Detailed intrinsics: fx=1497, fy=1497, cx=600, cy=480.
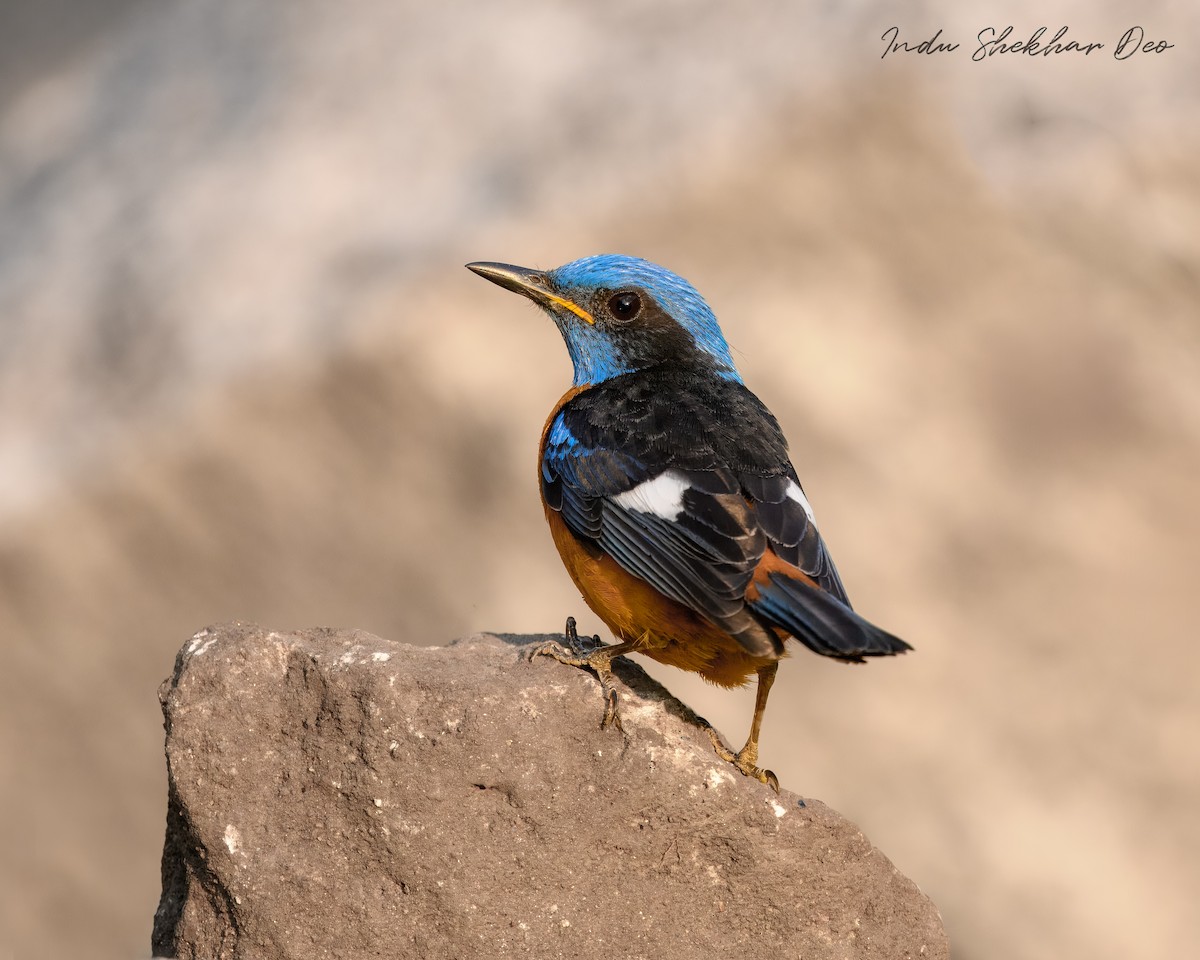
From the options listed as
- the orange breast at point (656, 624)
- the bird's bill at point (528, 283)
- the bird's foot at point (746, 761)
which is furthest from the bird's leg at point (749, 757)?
the bird's bill at point (528, 283)

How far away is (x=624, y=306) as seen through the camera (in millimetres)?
7180

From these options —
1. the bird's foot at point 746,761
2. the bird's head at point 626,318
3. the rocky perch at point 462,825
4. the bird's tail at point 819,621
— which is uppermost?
the bird's head at point 626,318

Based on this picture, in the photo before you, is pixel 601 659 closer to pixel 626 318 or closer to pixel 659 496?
pixel 659 496

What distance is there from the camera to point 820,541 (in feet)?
19.6

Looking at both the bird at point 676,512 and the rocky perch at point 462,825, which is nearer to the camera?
the rocky perch at point 462,825

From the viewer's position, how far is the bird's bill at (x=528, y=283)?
7258 millimetres

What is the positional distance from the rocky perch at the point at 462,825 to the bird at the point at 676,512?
256mm

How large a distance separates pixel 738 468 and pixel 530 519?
4460mm

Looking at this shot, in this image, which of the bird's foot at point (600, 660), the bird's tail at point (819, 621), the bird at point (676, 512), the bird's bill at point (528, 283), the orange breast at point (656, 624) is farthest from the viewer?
the bird's bill at point (528, 283)

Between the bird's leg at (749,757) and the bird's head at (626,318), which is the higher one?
the bird's head at (626,318)

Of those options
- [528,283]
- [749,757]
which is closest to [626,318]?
[528,283]

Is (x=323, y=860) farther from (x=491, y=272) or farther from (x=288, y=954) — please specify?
(x=491, y=272)

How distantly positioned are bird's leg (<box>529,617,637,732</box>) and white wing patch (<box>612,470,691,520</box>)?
1.78 ft

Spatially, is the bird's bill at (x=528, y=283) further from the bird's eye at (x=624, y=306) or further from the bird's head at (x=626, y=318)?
the bird's eye at (x=624, y=306)
